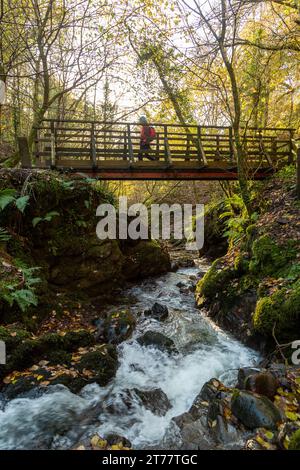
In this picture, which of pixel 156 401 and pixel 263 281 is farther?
pixel 263 281

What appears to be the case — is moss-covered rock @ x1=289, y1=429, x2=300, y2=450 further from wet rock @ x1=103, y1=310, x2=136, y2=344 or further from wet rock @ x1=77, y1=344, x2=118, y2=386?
wet rock @ x1=103, y1=310, x2=136, y2=344

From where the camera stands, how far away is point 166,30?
35.7 ft

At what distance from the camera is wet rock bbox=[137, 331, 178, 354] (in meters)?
5.91

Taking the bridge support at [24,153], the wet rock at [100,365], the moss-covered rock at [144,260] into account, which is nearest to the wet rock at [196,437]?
the wet rock at [100,365]

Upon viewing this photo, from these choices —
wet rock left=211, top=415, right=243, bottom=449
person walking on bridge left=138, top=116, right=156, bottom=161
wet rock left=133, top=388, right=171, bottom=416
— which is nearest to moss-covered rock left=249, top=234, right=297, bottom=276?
wet rock left=133, top=388, right=171, bottom=416

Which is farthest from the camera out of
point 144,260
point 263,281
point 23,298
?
point 144,260

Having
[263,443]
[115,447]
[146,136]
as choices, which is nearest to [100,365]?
[115,447]

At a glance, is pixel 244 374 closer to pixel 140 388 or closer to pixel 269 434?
pixel 269 434

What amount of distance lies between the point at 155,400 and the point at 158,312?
10.0 ft

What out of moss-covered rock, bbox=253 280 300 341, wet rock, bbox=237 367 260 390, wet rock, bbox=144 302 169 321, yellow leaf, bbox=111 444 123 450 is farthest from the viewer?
wet rock, bbox=144 302 169 321

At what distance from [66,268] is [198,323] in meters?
3.54

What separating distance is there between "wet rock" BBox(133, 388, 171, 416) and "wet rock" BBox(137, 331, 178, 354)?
1.21 m

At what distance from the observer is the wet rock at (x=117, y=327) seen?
600 centimetres

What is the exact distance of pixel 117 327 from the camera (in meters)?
6.20
